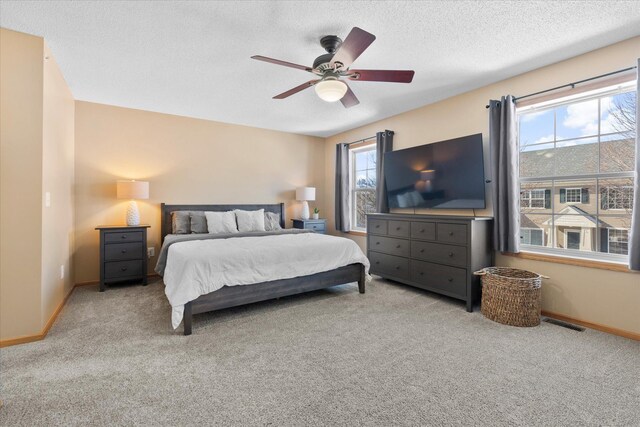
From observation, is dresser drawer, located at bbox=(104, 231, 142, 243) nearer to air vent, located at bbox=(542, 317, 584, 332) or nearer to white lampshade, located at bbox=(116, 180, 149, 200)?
white lampshade, located at bbox=(116, 180, 149, 200)

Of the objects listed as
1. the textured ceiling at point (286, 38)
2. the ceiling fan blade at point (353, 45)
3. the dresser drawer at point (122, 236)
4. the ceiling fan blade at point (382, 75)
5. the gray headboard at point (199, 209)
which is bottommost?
the dresser drawer at point (122, 236)

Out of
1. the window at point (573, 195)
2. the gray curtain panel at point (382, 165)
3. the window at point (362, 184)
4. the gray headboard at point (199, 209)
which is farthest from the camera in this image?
the window at point (362, 184)

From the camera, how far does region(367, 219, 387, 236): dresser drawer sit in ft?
14.5

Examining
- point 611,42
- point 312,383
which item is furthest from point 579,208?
point 312,383

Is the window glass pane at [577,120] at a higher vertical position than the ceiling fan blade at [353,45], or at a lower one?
lower

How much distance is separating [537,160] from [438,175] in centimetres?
109

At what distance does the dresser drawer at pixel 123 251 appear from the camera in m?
4.01

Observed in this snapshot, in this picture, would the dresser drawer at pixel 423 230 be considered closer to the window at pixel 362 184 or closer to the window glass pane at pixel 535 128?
the window glass pane at pixel 535 128

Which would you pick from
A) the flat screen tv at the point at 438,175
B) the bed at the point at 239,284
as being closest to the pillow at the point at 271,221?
the bed at the point at 239,284

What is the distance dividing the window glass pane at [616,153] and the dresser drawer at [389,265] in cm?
227

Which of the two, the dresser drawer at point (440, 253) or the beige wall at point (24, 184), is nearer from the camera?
the beige wall at point (24, 184)

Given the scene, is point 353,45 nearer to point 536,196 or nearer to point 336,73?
point 336,73

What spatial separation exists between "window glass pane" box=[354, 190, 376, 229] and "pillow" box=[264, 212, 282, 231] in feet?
5.37

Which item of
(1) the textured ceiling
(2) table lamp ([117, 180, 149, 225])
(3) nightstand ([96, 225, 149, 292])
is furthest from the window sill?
(2) table lamp ([117, 180, 149, 225])
